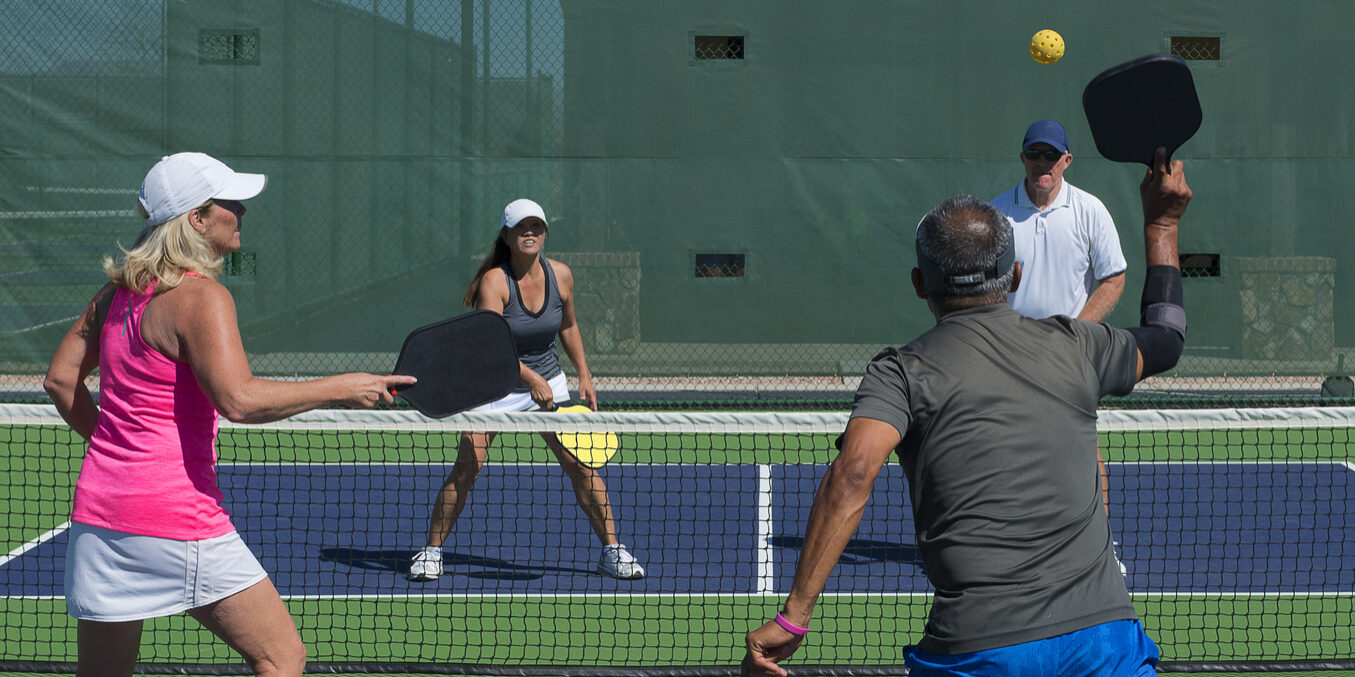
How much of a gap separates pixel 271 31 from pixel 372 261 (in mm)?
1915

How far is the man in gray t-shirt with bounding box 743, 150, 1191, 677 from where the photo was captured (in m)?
2.50

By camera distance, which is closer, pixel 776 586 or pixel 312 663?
pixel 312 663

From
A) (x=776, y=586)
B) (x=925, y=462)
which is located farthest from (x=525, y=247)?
(x=925, y=462)

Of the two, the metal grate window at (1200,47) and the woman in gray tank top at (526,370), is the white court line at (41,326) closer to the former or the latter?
the woman in gray tank top at (526,370)

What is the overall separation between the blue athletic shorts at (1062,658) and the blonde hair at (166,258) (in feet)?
5.71

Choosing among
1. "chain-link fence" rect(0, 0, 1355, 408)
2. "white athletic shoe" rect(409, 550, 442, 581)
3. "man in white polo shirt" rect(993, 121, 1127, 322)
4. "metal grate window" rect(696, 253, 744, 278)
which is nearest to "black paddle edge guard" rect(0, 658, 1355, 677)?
"white athletic shoe" rect(409, 550, 442, 581)

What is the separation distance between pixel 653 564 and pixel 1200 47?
7.15 meters

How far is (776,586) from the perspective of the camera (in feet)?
19.2

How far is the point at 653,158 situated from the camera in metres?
11.2

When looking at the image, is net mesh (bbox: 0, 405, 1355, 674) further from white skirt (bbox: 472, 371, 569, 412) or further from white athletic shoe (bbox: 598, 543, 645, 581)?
white skirt (bbox: 472, 371, 569, 412)

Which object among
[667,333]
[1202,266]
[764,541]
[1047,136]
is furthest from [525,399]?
[1202,266]

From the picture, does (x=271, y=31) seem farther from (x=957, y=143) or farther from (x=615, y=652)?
(x=615, y=652)

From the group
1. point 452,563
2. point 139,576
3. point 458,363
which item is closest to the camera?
point 139,576

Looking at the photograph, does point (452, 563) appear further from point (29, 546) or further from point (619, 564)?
point (29, 546)
